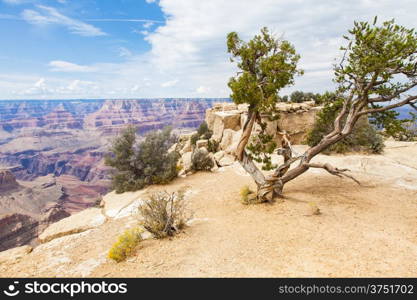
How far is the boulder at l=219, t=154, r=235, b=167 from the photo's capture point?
15.6m

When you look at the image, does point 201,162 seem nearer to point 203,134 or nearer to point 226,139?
point 226,139

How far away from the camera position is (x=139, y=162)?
12742 millimetres

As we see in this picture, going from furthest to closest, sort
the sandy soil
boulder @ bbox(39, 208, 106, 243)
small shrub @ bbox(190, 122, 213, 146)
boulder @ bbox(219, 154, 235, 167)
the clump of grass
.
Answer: small shrub @ bbox(190, 122, 213, 146)
boulder @ bbox(219, 154, 235, 167)
the clump of grass
boulder @ bbox(39, 208, 106, 243)
the sandy soil

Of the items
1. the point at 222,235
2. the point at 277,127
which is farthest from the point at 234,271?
the point at 277,127

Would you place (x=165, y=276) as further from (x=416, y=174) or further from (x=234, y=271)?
(x=416, y=174)

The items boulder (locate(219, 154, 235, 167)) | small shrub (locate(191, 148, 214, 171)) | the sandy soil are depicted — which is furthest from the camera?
boulder (locate(219, 154, 235, 167))

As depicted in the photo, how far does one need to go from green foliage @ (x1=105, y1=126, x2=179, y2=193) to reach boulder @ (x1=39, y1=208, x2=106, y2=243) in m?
2.81

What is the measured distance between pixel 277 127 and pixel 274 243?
1440cm

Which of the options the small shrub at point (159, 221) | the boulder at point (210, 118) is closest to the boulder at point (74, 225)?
the small shrub at point (159, 221)

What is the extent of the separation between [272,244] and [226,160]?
11.0 m

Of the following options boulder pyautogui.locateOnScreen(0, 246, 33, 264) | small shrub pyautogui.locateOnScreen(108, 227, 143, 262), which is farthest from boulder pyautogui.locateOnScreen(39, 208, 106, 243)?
small shrub pyautogui.locateOnScreen(108, 227, 143, 262)

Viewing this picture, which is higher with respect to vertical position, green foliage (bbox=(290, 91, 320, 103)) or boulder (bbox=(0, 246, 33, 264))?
green foliage (bbox=(290, 91, 320, 103))

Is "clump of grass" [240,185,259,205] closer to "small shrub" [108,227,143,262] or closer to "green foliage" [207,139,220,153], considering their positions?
"small shrub" [108,227,143,262]

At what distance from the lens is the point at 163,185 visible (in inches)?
478
